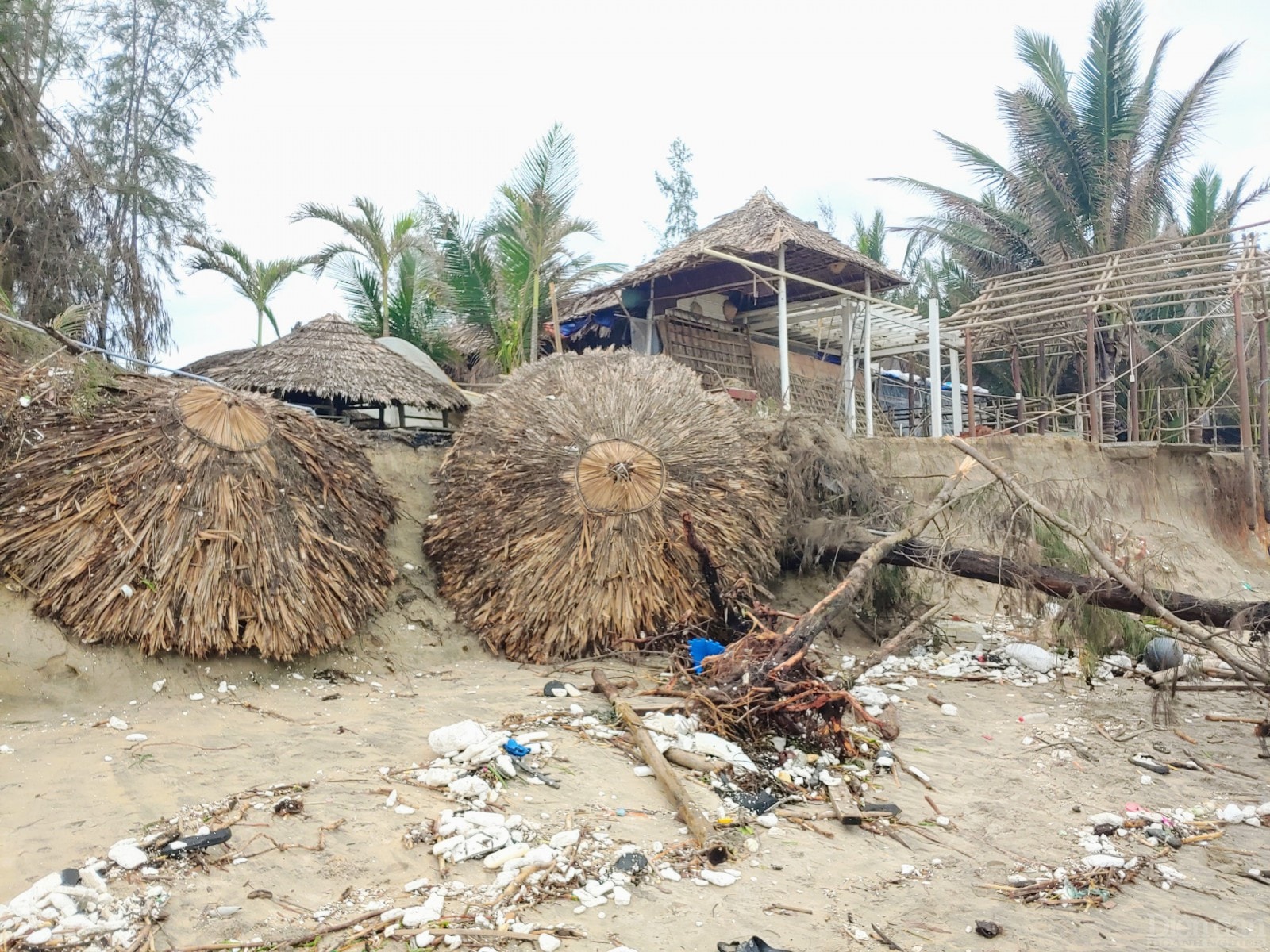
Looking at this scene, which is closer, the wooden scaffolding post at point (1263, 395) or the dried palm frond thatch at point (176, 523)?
the dried palm frond thatch at point (176, 523)

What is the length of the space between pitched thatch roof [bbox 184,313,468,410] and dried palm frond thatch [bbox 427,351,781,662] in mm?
2412

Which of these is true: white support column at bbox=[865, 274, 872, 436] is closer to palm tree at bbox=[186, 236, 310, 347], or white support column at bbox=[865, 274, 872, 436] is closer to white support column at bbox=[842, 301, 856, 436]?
white support column at bbox=[842, 301, 856, 436]

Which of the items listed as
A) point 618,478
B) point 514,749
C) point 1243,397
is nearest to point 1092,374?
point 1243,397

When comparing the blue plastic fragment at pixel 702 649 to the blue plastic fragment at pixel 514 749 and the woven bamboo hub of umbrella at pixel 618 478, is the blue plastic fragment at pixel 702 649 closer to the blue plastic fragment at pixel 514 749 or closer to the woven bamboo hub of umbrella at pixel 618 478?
the woven bamboo hub of umbrella at pixel 618 478

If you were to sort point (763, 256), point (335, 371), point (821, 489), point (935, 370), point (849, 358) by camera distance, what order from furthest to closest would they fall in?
1. point (849, 358)
2. point (763, 256)
3. point (935, 370)
4. point (335, 371)
5. point (821, 489)

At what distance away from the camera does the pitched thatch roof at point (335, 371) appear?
8.93 meters

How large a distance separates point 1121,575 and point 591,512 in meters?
3.72

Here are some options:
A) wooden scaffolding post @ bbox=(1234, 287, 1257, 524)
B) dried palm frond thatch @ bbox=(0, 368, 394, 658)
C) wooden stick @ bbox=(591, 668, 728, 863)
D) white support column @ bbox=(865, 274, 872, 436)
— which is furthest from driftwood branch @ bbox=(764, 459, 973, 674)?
wooden scaffolding post @ bbox=(1234, 287, 1257, 524)

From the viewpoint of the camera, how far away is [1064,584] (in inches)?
252

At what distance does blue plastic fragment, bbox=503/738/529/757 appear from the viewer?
4.16 meters

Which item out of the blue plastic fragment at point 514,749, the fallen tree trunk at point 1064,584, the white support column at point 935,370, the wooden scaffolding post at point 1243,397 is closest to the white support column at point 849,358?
the white support column at point 935,370

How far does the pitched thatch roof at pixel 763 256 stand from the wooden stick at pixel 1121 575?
512 cm

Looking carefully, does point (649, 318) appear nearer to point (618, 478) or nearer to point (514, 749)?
point (618, 478)

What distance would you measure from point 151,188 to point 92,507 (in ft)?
28.5
